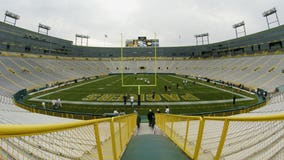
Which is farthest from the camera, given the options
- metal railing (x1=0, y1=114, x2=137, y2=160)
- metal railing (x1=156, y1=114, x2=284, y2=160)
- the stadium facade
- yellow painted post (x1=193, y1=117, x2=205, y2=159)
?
the stadium facade

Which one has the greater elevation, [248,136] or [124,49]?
[124,49]

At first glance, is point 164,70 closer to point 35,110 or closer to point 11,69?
point 11,69

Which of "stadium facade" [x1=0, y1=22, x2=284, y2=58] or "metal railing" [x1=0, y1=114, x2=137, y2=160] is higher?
"stadium facade" [x1=0, y1=22, x2=284, y2=58]

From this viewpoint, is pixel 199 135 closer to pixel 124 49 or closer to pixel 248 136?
pixel 248 136

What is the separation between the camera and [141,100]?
2273cm

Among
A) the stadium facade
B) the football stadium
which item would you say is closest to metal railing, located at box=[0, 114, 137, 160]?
the football stadium

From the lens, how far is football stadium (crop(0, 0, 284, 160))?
7.18 ft

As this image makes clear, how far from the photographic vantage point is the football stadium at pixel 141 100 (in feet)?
7.18

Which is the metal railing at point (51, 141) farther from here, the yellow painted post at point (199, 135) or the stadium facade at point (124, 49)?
the stadium facade at point (124, 49)

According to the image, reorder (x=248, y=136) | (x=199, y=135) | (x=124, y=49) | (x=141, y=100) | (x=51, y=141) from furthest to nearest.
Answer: (x=124, y=49) < (x=141, y=100) < (x=199, y=135) < (x=248, y=136) < (x=51, y=141)

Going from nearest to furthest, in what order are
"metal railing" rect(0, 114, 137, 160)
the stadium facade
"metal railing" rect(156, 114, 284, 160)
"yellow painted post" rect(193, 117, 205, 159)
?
"metal railing" rect(0, 114, 137, 160) → "metal railing" rect(156, 114, 284, 160) → "yellow painted post" rect(193, 117, 205, 159) → the stadium facade

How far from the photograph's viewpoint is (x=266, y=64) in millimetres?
40062

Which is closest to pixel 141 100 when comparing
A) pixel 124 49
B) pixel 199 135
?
pixel 199 135

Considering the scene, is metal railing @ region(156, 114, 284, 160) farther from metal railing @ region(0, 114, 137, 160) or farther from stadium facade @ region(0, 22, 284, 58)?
stadium facade @ region(0, 22, 284, 58)
